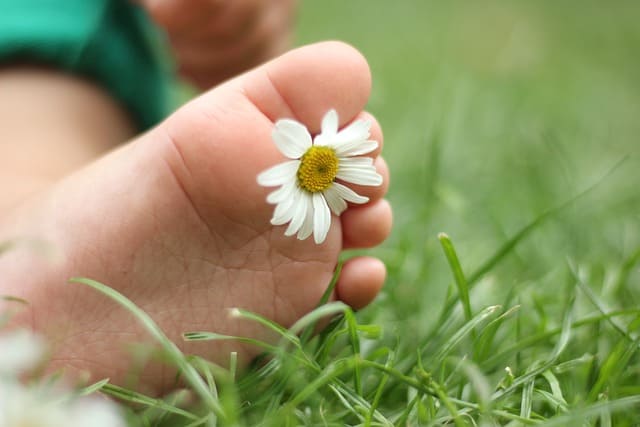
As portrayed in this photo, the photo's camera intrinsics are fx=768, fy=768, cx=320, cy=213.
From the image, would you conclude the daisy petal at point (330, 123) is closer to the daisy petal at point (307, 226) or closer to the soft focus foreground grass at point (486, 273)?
the daisy petal at point (307, 226)

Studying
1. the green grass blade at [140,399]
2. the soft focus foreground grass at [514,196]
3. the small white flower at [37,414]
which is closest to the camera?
the small white flower at [37,414]

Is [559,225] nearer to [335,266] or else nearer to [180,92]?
[335,266]

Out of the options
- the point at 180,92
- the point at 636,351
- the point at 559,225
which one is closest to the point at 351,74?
the point at 636,351

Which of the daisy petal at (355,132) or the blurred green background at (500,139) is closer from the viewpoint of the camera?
the daisy petal at (355,132)

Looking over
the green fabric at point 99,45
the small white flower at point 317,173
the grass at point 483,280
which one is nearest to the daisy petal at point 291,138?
the small white flower at point 317,173

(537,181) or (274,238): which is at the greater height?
(274,238)

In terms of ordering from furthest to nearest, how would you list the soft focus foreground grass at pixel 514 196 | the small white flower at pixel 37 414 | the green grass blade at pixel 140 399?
the soft focus foreground grass at pixel 514 196, the green grass blade at pixel 140 399, the small white flower at pixel 37 414

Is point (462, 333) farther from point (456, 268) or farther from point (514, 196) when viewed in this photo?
point (514, 196)
